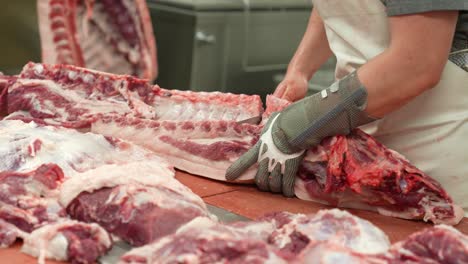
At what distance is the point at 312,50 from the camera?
3268mm

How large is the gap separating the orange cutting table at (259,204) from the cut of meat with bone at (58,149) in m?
0.23

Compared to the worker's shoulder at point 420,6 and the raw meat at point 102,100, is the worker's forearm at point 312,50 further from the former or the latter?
the worker's shoulder at point 420,6

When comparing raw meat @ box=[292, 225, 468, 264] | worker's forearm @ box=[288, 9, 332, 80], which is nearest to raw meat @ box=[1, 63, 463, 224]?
worker's forearm @ box=[288, 9, 332, 80]

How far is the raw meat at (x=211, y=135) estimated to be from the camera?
2383 mm

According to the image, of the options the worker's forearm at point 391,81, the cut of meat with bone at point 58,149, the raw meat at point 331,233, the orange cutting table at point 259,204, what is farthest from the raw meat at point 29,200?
the worker's forearm at point 391,81

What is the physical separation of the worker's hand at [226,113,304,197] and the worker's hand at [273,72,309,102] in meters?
0.71

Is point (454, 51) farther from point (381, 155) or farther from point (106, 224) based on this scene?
point (106, 224)

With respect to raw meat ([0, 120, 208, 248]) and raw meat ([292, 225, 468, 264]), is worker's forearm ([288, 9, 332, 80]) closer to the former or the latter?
raw meat ([0, 120, 208, 248])

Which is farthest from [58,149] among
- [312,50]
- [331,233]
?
[312,50]

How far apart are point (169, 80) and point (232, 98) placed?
3.14 m

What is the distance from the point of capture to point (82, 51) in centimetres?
422

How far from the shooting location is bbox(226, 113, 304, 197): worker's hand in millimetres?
2523

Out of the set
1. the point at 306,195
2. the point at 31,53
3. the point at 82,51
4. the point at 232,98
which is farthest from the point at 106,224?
the point at 31,53

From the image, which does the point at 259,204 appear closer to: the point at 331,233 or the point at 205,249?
the point at 331,233
